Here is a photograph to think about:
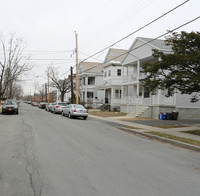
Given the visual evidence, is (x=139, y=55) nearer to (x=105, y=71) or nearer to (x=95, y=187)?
(x=105, y=71)

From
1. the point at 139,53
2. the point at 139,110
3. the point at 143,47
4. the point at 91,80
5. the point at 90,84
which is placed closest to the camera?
the point at 139,110

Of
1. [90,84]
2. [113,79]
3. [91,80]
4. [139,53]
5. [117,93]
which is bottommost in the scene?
[117,93]

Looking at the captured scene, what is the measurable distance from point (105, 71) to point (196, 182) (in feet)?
120

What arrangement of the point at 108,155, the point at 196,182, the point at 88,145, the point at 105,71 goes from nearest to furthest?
the point at 196,182, the point at 108,155, the point at 88,145, the point at 105,71

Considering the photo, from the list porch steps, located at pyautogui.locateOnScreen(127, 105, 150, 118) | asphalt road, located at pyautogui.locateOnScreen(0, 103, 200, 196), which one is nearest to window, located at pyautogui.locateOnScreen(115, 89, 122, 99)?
porch steps, located at pyautogui.locateOnScreen(127, 105, 150, 118)

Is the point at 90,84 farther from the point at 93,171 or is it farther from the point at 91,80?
the point at 93,171

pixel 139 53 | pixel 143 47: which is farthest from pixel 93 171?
pixel 139 53

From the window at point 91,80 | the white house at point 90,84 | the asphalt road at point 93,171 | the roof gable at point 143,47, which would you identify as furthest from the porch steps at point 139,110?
the window at point 91,80

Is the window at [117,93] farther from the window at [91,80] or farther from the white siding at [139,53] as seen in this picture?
the window at [91,80]

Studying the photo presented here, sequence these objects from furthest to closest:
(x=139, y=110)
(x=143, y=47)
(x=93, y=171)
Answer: (x=143, y=47) → (x=139, y=110) → (x=93, y=171)

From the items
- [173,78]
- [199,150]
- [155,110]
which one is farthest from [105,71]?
[199,150]

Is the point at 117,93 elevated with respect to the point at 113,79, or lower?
lower

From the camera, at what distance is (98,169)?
5641 mm

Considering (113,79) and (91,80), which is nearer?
(113,79)
